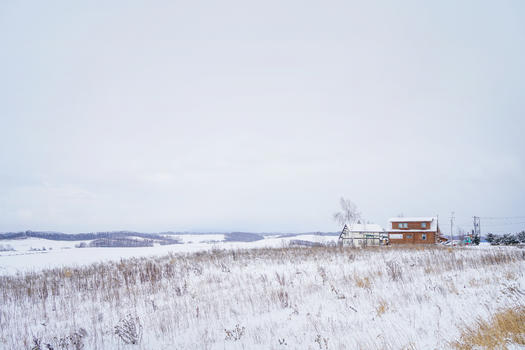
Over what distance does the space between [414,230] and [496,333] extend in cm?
5308

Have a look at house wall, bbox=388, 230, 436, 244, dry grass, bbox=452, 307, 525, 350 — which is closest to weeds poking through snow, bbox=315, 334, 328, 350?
dry grass, bbox=452, 307, 525, 350

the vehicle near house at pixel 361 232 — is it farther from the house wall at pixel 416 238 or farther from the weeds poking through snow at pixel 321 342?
the weeds poking through snow at pixel 321 342

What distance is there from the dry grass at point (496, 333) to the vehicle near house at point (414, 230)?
5186 centimetres

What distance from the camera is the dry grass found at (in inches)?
137

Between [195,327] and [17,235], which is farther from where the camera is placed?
[17,235]

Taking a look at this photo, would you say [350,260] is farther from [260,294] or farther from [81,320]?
[81,320]

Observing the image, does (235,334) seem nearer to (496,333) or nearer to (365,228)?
(496,333)

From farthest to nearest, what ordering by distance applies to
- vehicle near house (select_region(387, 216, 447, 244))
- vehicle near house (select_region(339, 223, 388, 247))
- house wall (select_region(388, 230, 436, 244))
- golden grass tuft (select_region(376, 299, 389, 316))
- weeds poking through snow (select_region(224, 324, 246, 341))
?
vehicle near house (select_region(339, 223, 388, 247))
vehicle near house (select_region(387, 216, 447, 244))
house wall (select_region(388, 230, 436, 244))
golden grass tuft (select_region(376, 299, 389, 316))
weeds poking through snow (select_region(224, 324, 246, 341))

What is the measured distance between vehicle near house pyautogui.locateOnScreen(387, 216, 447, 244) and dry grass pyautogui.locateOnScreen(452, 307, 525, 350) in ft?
170

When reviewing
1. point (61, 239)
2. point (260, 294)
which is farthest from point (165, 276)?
point (61, 239)

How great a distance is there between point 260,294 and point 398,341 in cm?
423

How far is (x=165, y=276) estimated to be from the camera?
1240 cm

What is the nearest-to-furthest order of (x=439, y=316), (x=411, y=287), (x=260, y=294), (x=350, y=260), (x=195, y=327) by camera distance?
(x=439, y=316) → (x=195, y=327) → (x=411, y=287) → (x=260, y=294) → (x=350, y=260)

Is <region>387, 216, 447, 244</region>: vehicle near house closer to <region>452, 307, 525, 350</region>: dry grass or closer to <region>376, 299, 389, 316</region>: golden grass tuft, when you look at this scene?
<region>376, 299, 389, 316</region>: golden grass tuft
